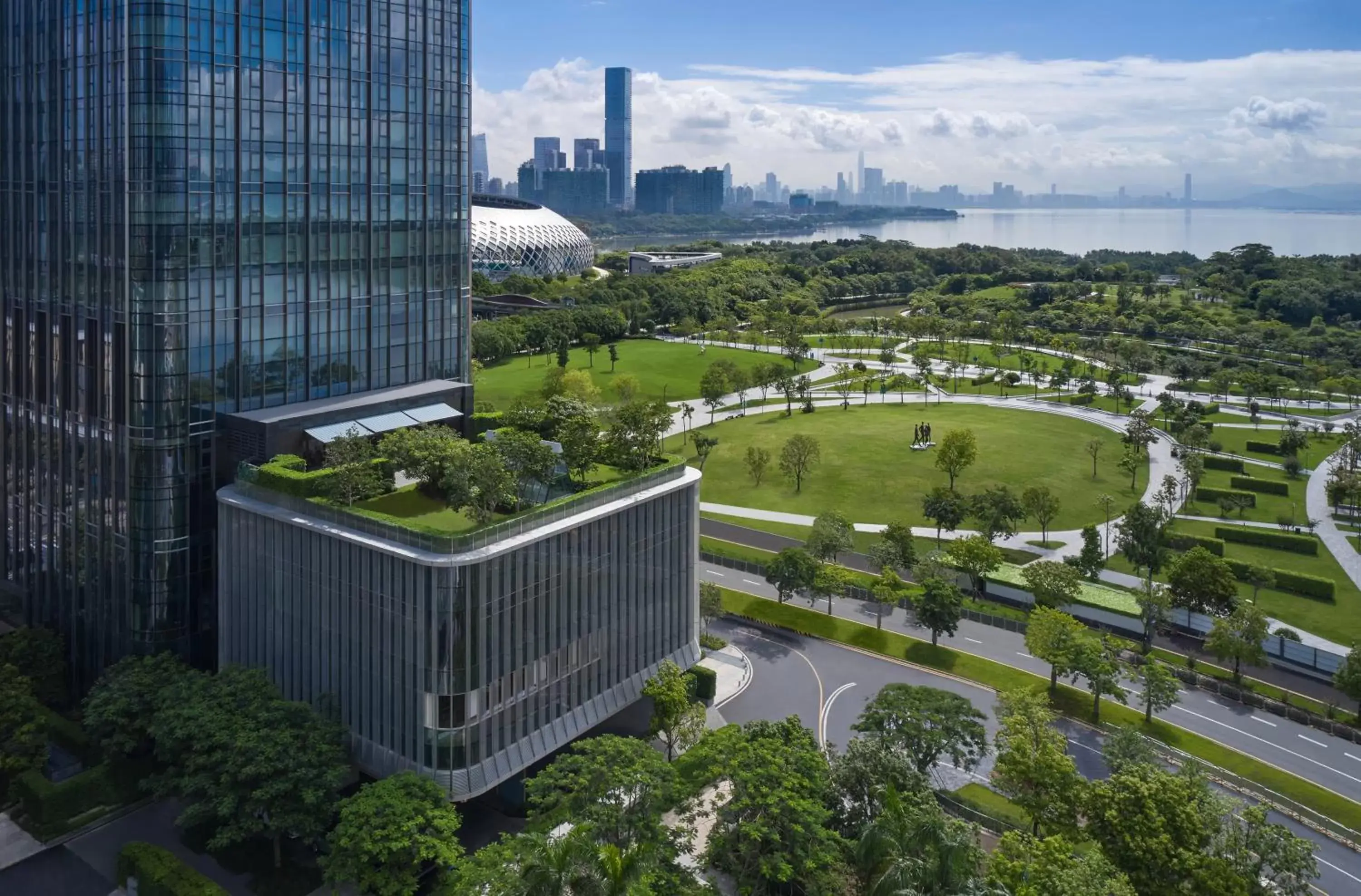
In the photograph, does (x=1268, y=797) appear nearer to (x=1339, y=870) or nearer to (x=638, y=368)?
(x=1339, y=870)

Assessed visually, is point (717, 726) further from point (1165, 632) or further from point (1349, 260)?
point (1349, 260)

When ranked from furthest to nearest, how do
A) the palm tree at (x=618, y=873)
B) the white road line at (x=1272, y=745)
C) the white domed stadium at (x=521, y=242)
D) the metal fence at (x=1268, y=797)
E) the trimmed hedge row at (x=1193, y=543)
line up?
the white domed stadium at (x=521, y=242)
the trimmed hedge row at (x=1193, y=543)
the white road line at (x=1272, y=745)
the metal fence at (x=1268, y=797)
the palm tree at (x=618, y=873)

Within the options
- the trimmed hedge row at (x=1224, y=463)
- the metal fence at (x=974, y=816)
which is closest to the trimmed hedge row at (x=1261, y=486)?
the trimmed hedge row at (x=1224, y=463)

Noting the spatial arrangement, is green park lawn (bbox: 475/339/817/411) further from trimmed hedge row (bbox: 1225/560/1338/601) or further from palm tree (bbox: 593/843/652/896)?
palm tree (bbox: 593/843/652/896)

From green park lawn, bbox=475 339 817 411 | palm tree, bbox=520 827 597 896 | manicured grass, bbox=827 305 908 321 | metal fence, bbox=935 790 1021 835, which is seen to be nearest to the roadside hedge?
palm tree, bbox=520 827 597 896

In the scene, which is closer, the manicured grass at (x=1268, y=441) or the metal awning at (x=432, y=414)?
the metal awning at (x=432, y=414)

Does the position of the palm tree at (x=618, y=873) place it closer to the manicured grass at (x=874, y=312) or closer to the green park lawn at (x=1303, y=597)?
the green park lawn at (x=1303, y=597)

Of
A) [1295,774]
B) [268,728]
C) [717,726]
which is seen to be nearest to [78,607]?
[268,728]
